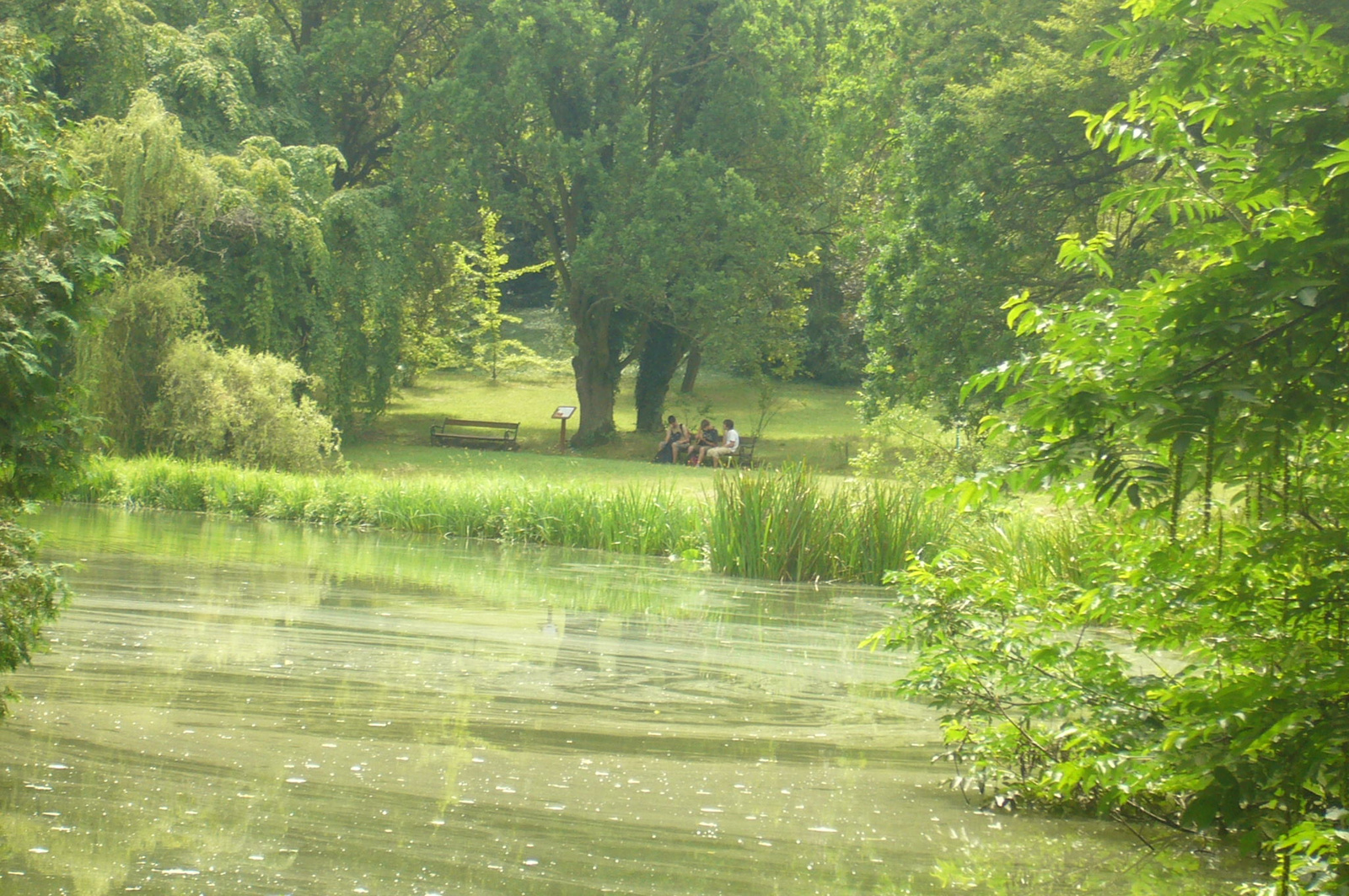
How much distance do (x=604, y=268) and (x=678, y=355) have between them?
4694 millimetres

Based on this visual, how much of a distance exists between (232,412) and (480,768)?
1756 centimetres

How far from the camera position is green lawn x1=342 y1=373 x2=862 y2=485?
27719mm

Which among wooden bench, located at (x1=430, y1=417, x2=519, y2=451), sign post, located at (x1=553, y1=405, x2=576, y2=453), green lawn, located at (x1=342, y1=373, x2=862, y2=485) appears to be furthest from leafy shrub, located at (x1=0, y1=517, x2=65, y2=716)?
wooden bench, located at (x1=430, y1=417, x2=519, y2=451)

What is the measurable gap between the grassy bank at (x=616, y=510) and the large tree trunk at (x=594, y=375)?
14.1 m

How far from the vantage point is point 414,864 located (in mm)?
3928

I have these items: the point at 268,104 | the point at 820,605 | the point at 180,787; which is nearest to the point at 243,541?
the point at 820,605

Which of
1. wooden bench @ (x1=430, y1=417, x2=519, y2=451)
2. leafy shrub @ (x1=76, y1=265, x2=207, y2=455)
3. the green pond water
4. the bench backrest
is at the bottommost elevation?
the green pond water

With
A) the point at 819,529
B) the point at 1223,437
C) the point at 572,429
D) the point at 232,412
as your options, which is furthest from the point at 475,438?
the point at 1223,437

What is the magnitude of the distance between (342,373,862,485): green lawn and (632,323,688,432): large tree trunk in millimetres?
853

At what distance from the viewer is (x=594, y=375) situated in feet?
111

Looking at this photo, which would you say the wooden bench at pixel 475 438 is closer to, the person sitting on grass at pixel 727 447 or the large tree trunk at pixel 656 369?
the large tree trunk at pixel 656 369

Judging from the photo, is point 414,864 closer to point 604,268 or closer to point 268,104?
point 604,268

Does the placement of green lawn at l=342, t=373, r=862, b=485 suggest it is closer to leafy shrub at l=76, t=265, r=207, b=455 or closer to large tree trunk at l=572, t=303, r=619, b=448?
large tree trunk at l=572, t=303, r=619, b=448

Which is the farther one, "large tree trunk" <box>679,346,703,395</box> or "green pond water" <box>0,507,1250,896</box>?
"large tree trunk" <box>679,346,703,395</box>
